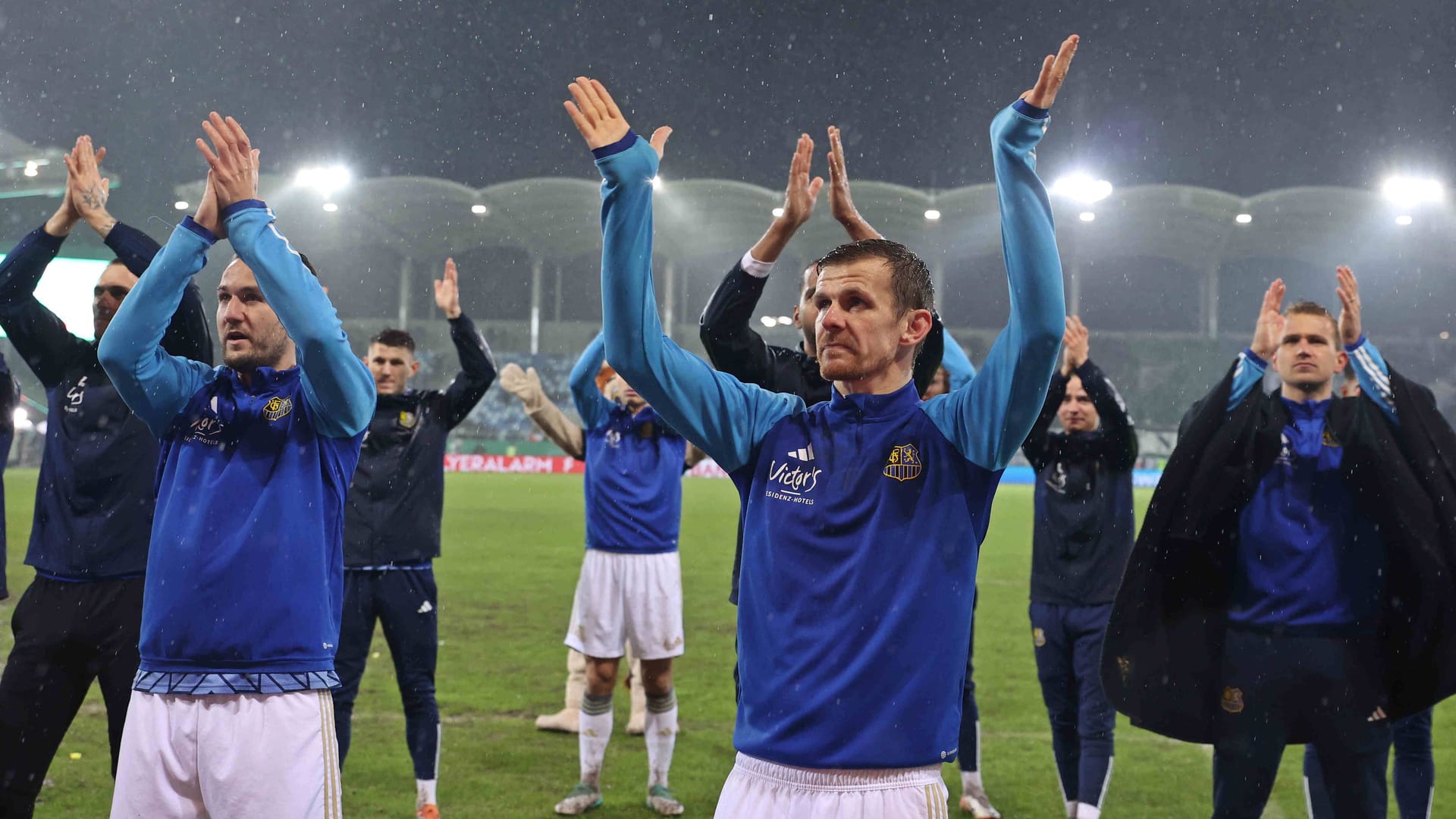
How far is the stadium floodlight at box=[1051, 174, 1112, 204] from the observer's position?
37.4 metres

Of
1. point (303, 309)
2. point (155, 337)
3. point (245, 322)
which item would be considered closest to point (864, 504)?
point (303, 309)

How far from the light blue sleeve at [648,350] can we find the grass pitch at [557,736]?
149 inches

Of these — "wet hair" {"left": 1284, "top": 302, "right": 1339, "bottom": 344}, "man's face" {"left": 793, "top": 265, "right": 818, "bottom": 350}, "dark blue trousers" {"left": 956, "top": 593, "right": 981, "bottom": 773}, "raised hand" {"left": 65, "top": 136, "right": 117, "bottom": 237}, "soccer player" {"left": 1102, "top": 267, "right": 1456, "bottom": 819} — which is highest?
"raised hand" {"left": 65, "top": 136, "right": 117, "bottom": 237}

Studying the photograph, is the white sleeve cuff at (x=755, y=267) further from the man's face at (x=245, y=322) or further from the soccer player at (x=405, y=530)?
the soccer player at (x=405, y=530)

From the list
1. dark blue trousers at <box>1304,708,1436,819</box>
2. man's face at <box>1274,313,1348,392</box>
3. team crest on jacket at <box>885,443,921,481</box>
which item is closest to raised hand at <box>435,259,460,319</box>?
team crest on jacket at <box>885,443,921,481</box>

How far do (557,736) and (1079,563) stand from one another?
12.2ft

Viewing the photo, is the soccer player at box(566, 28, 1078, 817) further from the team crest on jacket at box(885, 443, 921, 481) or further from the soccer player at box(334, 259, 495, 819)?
the soccer player at box(334, 259, 495, 819)

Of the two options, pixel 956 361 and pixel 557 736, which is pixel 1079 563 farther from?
pixel 557 736

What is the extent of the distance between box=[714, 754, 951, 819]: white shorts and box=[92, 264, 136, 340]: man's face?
10.5 feet

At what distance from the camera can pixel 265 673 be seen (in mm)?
2934

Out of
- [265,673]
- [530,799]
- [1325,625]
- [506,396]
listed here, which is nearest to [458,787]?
[530,799]

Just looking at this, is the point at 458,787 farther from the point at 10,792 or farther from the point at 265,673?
the point at 265,673

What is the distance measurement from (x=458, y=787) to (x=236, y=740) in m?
3.63

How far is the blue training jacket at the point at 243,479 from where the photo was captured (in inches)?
116
